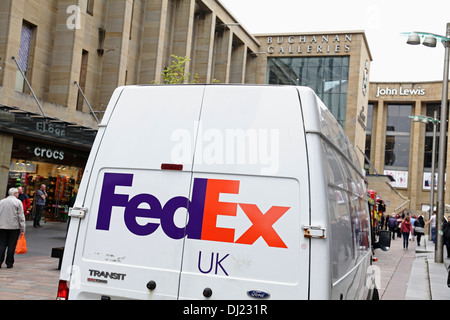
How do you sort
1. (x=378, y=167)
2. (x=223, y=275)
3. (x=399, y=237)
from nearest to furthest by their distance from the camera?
(x=223, y=275)
(x=399, y=237)
(x=378, y=167)

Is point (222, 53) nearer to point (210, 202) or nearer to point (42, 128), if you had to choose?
point (42, 128)

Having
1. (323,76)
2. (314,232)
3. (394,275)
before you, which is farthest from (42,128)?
(323,76)

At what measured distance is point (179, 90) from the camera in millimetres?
3830

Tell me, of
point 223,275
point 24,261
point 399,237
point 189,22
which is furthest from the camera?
point 399,237

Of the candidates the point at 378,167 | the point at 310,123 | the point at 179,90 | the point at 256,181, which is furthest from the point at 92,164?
the point at 378,167

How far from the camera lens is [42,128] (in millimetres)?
18875

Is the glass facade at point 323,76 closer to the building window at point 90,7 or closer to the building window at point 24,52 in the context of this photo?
the building window at point 90,7

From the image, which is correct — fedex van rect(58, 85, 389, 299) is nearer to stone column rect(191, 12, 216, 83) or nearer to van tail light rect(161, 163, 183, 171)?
van tail light rect(161, 163, 183, 171)

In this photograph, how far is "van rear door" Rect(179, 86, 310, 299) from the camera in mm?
3357

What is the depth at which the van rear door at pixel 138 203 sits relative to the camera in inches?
140

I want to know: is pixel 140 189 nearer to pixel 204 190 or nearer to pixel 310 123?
pixel 204 190

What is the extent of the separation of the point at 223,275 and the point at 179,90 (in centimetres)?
141
